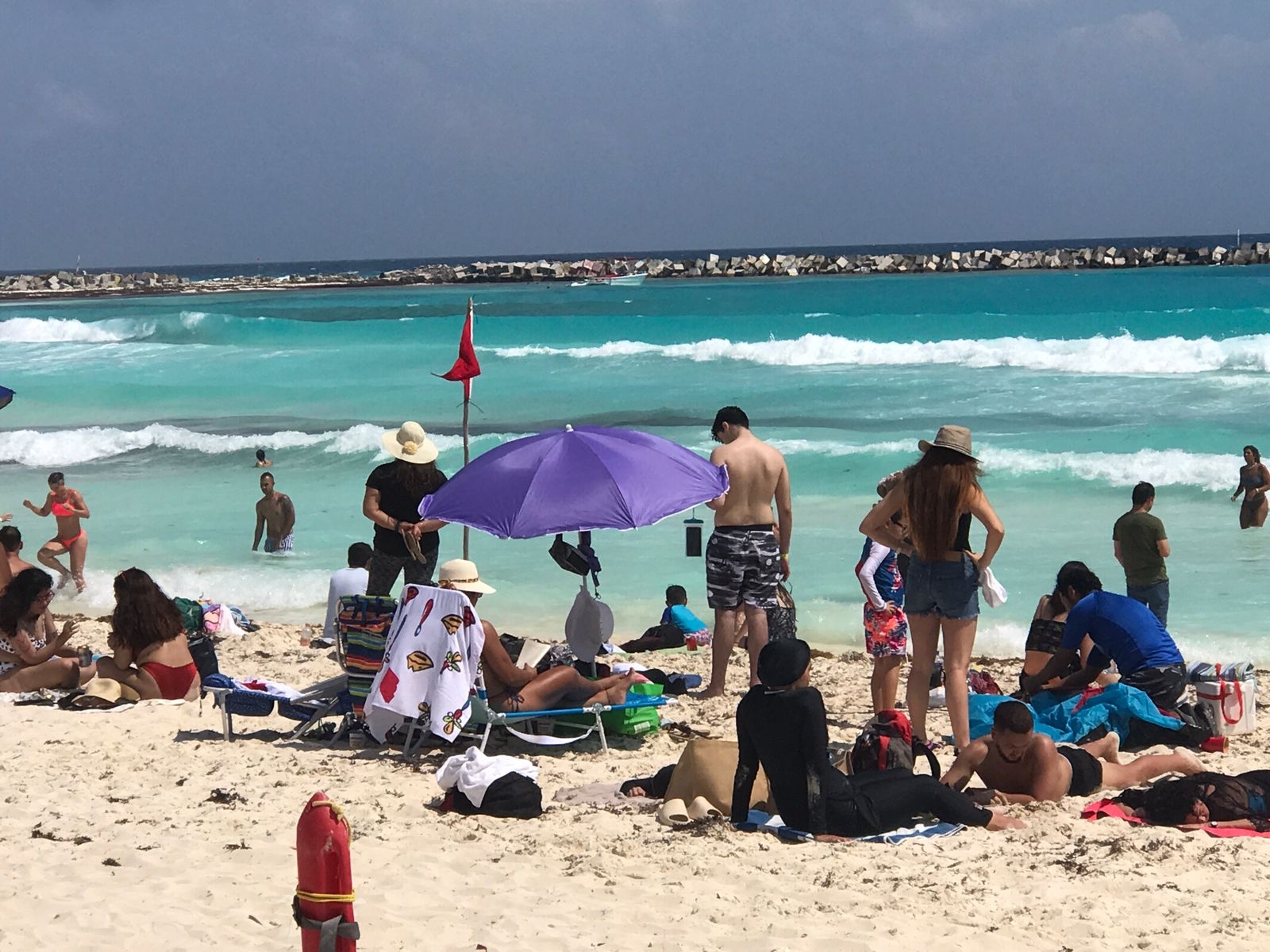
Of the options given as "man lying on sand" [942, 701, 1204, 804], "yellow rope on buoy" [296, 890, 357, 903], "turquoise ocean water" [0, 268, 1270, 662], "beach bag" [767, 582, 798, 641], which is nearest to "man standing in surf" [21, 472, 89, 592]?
"turquoise ocean water" [0, 268, 1270, 662]

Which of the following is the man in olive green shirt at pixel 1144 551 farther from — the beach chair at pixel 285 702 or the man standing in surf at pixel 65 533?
the man standing in surf at pixel 65 533

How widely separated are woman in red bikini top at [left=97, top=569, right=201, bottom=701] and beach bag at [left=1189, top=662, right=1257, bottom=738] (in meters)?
4.88

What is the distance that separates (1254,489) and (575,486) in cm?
734

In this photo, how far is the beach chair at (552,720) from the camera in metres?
6.17

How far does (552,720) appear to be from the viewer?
653 centimetres

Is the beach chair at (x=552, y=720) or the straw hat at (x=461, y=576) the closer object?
the straw hat at (x=461, y=576)

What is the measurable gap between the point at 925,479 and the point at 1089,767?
49.6 inches

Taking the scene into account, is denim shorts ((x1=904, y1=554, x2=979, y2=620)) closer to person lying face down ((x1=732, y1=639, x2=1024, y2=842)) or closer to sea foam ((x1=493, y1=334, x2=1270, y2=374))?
person lying face down ((x1=732, y1=639, x2=1024, y2=842))

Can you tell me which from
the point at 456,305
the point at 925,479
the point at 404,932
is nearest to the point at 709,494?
the point at 925,479

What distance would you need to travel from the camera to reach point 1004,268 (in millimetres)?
69938

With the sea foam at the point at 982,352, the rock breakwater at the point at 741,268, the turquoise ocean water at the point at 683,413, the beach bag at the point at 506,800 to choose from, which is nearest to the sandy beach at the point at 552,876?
the beach bag at the point at 506,800

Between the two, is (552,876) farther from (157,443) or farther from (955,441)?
(157,443)

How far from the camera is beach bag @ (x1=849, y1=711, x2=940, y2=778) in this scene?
5.43 m

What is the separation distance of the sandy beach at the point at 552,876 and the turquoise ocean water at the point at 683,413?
4.24 metres
